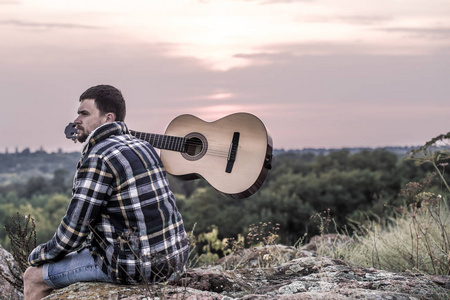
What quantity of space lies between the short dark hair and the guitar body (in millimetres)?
1774

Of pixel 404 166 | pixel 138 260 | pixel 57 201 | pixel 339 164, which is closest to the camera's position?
pixel 138 260

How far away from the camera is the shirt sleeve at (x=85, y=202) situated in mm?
3814

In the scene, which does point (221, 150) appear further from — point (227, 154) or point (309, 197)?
point (309, 197)

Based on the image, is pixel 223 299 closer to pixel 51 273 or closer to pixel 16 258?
pixel 51 273

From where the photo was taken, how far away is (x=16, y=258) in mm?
5574

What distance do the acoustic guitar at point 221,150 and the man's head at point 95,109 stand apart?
5.67 feet

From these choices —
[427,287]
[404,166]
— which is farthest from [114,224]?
[404,166]

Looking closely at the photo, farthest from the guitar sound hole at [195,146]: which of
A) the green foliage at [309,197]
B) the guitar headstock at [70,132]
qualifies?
the green foliage at [309,197]

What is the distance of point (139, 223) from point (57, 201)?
172ft

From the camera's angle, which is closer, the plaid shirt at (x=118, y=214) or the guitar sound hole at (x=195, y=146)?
the plaid shirt at (x=118, y=214)

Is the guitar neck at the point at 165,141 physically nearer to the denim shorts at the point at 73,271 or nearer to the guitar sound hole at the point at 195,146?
the guitar sound hole at the point at 195,146

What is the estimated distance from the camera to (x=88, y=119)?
13.8ft

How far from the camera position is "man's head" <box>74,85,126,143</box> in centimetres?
420

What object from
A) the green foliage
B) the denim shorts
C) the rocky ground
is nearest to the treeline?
the green foliage
